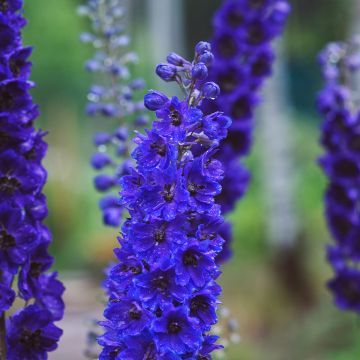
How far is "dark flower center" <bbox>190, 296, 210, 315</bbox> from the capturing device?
1877mm

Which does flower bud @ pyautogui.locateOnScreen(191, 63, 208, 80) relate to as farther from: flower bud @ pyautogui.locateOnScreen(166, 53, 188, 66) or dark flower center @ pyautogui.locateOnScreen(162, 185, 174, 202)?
dark flower center @ pyautogui.locateOnScreen(162, 185, 174, 202)

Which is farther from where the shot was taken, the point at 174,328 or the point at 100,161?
the point at 100,161

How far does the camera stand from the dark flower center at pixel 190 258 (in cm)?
185

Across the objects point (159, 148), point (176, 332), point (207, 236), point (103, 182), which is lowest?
point (176, 332)

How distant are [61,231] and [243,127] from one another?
8.56m

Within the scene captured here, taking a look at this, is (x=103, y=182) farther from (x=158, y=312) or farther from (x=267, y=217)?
(x=267, y=217)

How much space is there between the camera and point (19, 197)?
7.51ft

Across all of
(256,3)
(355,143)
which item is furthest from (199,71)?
(355,143)

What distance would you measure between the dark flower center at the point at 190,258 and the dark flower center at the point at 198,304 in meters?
0.08

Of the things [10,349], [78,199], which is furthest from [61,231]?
[10,349]

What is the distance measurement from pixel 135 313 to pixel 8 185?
608mm

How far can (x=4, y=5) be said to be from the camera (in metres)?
2.36

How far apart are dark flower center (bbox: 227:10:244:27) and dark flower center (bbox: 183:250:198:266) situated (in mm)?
1767

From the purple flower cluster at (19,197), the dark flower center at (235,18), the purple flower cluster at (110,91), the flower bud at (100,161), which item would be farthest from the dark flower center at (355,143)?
the purple flower cluster at (19,197)
